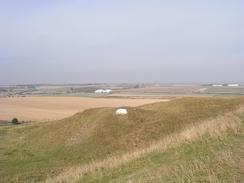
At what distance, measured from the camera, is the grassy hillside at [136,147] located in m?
9.06

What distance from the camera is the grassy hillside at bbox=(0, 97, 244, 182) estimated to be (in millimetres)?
9062

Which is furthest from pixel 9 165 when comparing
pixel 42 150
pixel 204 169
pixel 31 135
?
pixel 204 169

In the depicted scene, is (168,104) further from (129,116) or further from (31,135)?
(31,135)

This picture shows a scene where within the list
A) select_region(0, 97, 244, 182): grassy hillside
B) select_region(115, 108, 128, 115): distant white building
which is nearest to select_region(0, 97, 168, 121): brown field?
select_region(0, 97, 244, 182): grassy hillside

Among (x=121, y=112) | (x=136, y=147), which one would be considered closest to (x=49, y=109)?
(x=121, y=112)

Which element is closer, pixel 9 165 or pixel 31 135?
pixel 9 165

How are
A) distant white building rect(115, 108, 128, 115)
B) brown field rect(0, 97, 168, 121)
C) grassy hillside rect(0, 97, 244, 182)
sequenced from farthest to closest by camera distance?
brown field rect(0, 97, 168, 121)
distant white building rect(115, 108, 128, 115)
grassy hillside rect(0, 97, 244, 182)

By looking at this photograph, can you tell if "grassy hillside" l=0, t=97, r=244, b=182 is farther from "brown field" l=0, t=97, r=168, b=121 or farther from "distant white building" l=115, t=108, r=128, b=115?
"brown field" l=0, t=97, r=168, b=121

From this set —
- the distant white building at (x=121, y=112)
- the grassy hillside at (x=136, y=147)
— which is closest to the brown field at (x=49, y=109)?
the grassy hillside at (x=136, y=147)

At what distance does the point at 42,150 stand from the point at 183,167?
65.1 feet

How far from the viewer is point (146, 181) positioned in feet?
28.3

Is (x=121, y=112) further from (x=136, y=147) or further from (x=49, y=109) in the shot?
(x=49, y=109)

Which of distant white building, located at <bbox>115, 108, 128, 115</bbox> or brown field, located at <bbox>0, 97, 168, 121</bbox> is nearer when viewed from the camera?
distant white building, located at <bbox>115, 108, 128, 115</bbox>

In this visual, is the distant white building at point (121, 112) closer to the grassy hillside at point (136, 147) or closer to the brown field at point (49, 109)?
the grassy hillside at point (136, 147)
